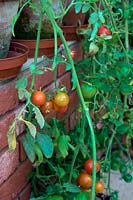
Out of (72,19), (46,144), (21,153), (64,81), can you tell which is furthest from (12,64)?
(72,19)

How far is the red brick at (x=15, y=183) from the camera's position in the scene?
1.12 meters

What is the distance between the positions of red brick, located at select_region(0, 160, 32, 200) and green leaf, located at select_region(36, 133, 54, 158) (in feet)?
0.60

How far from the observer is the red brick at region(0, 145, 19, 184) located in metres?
1.07

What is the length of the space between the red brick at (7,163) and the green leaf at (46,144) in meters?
0.12

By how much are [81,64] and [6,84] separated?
0.45 metres

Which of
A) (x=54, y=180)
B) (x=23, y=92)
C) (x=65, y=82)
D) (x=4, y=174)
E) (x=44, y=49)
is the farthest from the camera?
(x=65, y=82)

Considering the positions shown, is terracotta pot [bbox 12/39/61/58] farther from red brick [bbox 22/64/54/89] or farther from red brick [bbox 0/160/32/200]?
red brick [bbox 0/160/32/200]

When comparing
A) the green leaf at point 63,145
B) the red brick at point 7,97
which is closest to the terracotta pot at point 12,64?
the red brick at point 7,97

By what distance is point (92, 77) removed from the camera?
1.26 meters

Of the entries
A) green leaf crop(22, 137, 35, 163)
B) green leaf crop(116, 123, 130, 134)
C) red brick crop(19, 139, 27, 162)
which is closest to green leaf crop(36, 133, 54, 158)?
green leaf crop(22, 137, 35, 163)

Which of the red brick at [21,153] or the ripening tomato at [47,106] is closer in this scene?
the ripening tomato at [47,106]

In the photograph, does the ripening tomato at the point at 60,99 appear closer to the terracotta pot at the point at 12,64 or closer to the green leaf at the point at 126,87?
the terracotta pot at the point at 12,64

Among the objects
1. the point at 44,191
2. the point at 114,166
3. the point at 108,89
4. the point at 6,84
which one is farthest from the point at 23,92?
the point at 114,166

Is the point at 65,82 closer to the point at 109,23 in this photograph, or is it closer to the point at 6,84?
the point at 109,23
